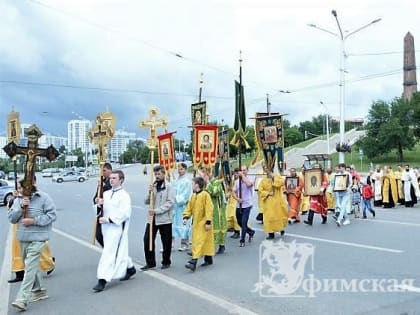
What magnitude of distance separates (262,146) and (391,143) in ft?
164

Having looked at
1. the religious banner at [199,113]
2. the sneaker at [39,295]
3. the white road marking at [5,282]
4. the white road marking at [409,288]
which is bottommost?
the white road marking at [5,282]

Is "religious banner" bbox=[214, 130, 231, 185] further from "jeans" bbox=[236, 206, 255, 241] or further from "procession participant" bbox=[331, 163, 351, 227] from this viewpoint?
"procession participant" bbox=[331, 163, 351, 227]

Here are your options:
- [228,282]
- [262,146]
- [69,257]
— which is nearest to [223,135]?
[262,146]

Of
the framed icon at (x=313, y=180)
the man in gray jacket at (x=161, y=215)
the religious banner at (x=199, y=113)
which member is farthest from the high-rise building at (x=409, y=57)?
the man in gray jacket at (x=161, y=215)

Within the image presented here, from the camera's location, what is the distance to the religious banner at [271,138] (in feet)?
39.7

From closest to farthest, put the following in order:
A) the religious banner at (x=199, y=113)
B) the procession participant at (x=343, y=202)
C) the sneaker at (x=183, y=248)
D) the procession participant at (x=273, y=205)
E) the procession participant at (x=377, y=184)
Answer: the sneaker at (x=183, y=248)
the procession participant at (x=273, y=205)
the religious banner at (x=199, y=113)
the procession participant at (x=343, y=202)
the procession participant at (x=377, y=184)

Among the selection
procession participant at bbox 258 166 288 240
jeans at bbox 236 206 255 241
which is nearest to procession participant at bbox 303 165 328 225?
procession participant at bbox 258 166 288 240

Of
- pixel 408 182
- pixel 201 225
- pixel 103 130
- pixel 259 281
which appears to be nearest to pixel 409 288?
pixel 259 281

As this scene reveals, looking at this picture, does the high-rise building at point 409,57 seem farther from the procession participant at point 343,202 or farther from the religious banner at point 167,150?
the religious banner at point 167,150

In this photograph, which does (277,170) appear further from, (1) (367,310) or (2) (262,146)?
(1) (367,310)

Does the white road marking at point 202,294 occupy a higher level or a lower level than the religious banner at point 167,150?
lower

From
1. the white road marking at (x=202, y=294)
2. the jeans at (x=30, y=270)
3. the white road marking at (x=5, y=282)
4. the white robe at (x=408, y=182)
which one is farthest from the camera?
the white robe at (x=408, y=182)

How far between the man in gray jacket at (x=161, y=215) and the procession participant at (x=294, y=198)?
684 cm

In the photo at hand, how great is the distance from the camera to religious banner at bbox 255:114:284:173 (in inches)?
477
